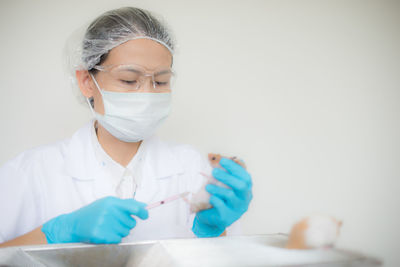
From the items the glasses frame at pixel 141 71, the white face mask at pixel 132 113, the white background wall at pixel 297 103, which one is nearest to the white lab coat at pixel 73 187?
the white face mask at pixel 132 113

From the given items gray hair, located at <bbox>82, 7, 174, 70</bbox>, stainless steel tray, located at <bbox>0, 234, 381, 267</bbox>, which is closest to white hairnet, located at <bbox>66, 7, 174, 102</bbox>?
gray hair, located at <bbox>82, 7, 174, 70</bbox>

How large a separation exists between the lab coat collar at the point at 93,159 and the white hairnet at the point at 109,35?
0.32m

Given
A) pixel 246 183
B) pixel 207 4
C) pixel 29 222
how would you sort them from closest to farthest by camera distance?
pixel 246 183
pixel 29 222
pixel 207 4

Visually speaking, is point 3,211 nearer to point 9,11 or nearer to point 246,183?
point 246,183

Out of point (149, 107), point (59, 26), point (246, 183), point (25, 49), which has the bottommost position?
point (246, 183)

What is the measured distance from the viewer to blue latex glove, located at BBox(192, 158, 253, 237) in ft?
3.62

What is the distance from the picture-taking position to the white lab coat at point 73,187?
1250 millimetres

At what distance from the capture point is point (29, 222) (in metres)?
1.26

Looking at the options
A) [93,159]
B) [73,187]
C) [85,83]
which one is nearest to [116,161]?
[93,159]

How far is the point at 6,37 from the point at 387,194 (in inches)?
98.7

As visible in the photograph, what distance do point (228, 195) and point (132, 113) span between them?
20.6 inches

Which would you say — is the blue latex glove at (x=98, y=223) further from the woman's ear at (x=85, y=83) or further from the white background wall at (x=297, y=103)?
the white background wall at (x=297, y=103)

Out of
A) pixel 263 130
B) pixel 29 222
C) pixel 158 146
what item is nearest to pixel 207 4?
pixel 263 130

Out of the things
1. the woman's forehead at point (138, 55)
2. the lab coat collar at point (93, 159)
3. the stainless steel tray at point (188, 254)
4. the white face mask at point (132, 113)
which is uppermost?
the woman's forehead at point (138, 55)
